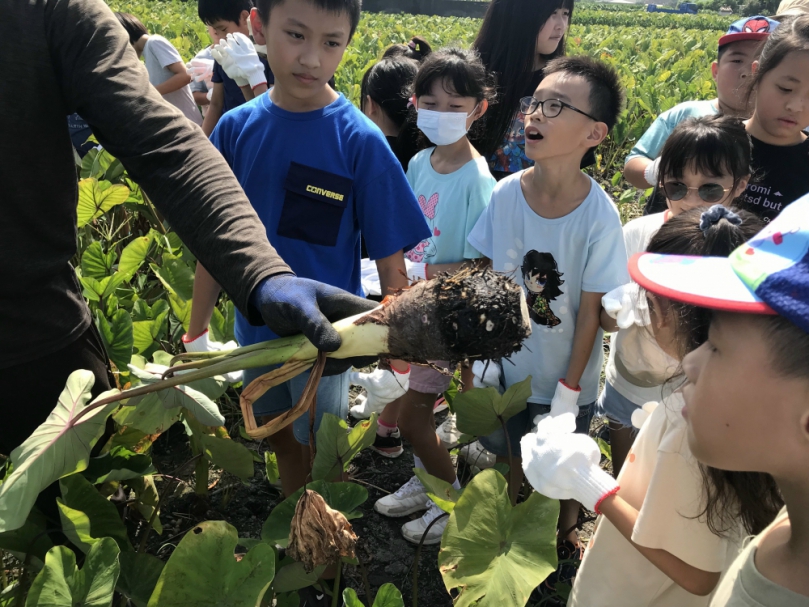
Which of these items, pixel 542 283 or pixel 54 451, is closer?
pixel 54 451

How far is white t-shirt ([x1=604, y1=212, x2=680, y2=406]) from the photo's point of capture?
70.5 inches

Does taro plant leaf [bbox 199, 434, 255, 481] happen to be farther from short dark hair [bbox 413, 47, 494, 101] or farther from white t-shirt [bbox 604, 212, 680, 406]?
short dark hair [bbox 413, 47, 494, 101]

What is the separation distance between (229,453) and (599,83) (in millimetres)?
1490

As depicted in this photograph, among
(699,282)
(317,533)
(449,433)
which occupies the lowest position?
(449,433)

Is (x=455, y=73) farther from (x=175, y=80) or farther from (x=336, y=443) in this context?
(x=175, y=80)

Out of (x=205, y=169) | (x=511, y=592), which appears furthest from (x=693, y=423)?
(x=205, y=169)

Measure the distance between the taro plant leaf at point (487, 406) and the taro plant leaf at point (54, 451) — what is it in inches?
33.0

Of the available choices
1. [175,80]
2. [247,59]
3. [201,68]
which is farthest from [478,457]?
[201,68]

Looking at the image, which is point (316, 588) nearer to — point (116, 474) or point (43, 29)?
point (116, 474)

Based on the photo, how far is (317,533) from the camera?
1189mm

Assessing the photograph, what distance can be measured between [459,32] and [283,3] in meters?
15.4

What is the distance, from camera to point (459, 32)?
51.6 feet

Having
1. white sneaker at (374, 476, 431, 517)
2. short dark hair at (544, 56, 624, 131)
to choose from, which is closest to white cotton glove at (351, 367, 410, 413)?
white sneaker at (374, 476, 431, 517)

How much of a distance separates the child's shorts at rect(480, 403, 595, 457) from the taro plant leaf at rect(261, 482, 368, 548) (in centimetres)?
59
